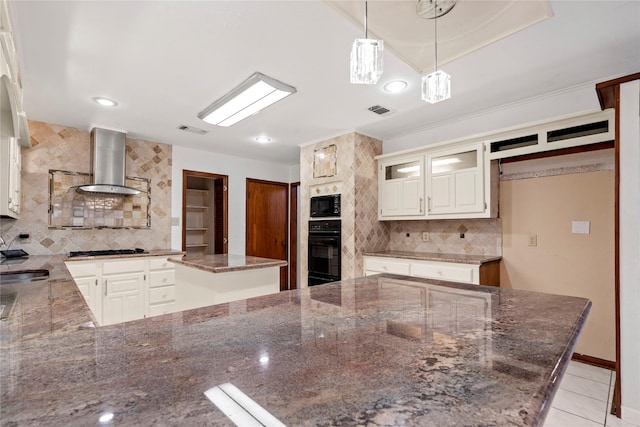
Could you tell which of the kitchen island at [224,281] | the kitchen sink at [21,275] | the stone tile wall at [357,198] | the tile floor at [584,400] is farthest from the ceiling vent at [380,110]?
the kitchen sink at [21,275]

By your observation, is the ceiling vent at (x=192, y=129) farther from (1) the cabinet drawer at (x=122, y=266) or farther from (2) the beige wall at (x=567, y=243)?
(2) the beige wall at (x=567, y=243)

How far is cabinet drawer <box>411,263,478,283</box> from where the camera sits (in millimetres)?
2730

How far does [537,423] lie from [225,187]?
4.83m

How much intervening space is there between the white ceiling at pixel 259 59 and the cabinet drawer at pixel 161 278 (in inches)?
69.0

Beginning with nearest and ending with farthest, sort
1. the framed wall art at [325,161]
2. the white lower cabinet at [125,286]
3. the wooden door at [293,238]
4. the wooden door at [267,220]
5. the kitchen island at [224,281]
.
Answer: the kitchen island at [224,281]
the white lower cabinet at [125,286]
the framed wall art at [325,161]
the wooden door at [267,220]
the wooden door at [293,238]

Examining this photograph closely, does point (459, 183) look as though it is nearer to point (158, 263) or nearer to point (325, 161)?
point (325, 161)

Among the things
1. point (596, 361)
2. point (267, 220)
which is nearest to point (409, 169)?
point (596, 361)

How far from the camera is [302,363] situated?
1.95 feet

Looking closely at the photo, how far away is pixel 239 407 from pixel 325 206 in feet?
11.4

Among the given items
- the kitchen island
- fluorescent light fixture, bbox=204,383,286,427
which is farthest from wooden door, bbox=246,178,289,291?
fluorescent light fixture, bbox=204,383,286,427

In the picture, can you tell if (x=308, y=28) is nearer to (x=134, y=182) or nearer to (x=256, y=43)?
(x=256, y=43)

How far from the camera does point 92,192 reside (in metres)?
3.66

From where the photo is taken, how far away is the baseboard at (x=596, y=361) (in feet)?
8.13

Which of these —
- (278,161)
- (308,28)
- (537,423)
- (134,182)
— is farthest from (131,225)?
(537,423)
